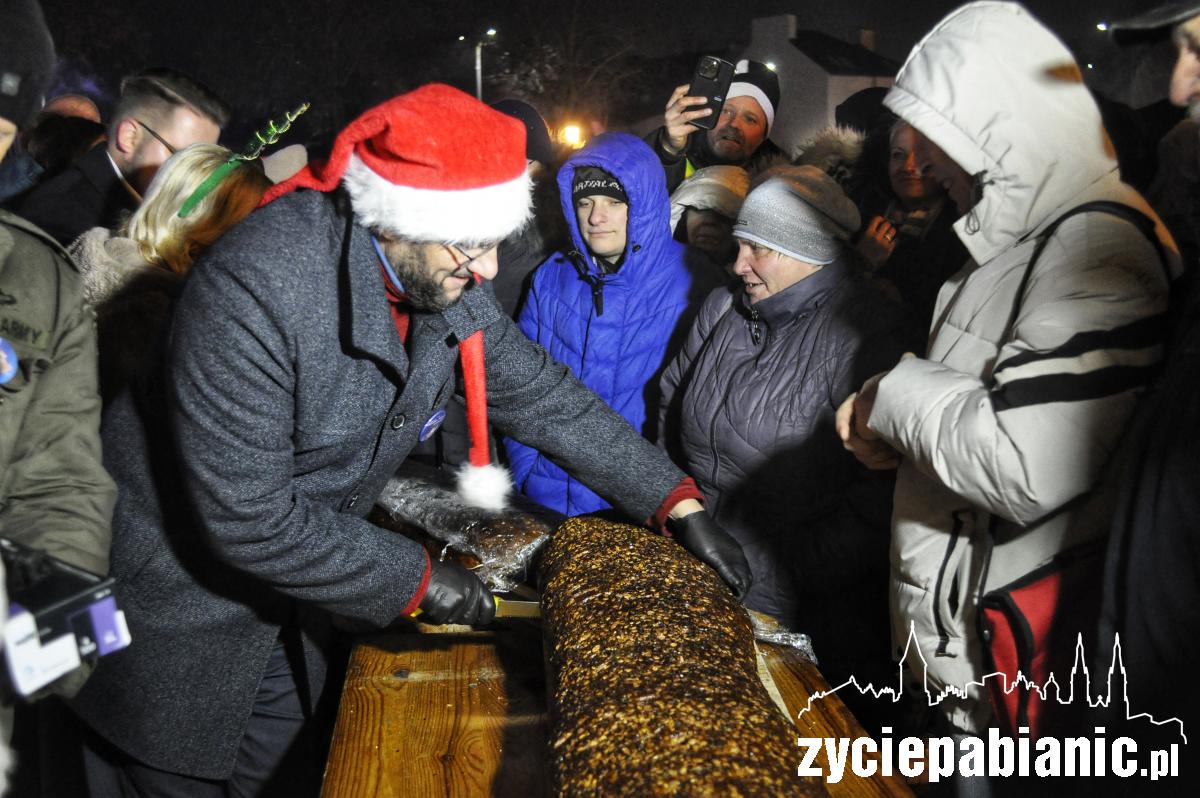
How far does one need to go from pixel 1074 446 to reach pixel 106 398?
2308mm

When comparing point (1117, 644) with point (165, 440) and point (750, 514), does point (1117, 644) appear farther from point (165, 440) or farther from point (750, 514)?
point (165, 440)

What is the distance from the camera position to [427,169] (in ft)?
5.77

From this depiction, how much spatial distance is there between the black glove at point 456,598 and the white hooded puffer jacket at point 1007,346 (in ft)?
3.12

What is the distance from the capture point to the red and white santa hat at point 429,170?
5.78ft

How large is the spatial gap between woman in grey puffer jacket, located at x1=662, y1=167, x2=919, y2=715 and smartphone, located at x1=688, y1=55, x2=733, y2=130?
1.33 meters

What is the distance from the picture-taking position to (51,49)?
177 cm

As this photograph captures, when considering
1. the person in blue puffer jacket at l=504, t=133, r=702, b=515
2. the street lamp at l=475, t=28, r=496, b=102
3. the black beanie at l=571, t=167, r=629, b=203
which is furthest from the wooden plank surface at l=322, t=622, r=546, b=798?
the street lamp at l=475, t=28, r=496, b=102

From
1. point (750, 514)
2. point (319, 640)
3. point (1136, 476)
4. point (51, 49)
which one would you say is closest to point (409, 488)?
point (319, 640)

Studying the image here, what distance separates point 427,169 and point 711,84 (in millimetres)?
2620

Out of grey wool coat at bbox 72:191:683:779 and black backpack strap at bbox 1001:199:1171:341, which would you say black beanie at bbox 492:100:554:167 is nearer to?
grey wool coat at bbox 72:191:683:779

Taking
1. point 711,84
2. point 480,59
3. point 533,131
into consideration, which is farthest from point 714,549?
point 480,59

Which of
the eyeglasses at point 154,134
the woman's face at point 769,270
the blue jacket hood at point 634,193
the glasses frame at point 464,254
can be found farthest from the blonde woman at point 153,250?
the woman's face at point 769,270

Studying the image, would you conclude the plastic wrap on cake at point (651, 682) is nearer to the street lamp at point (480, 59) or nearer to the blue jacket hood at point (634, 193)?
the blue jacket hood at point (634, 193)

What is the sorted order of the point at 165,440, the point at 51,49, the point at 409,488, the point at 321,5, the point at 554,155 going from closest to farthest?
1. the point at 51,49
2. the point at 165,440
3. the point at 409,488
4. the point at 554,155
5. the point at 321,5
